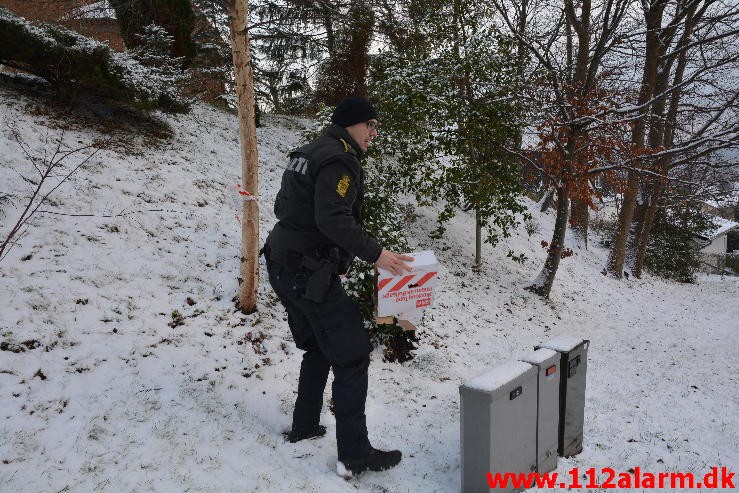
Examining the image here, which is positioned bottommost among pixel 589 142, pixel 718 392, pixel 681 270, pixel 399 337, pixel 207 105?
pixel 681 270

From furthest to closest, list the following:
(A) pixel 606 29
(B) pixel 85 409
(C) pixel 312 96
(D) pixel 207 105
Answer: (C) pixel 312 96 < (D) pixel 207 105 < (A) pixel 606 29 < (B) pixel 85 409

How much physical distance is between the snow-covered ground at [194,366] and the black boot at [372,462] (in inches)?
2.9

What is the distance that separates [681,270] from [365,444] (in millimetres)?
20006

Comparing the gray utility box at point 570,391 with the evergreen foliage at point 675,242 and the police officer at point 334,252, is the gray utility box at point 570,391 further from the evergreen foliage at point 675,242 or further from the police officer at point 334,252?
the evergreen foliage at point 675,242

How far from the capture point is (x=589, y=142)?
377 inches

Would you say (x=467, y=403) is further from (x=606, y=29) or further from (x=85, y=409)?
(x=606, y=29)

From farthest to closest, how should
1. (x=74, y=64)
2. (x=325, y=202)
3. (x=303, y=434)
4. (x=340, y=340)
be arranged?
(x=74, y=64), (x=303, y=434), (x=340, y=340), (x=325, y=202)

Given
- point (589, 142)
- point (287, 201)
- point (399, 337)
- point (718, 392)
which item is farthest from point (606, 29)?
point (287, 201)

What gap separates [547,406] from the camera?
338cm

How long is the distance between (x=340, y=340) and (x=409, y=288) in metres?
0.68

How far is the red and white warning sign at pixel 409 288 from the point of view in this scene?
3.18m

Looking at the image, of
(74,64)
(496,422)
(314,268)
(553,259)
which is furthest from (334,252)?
(553,259)

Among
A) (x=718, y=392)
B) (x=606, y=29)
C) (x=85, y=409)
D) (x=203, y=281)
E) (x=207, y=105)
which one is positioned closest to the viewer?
(x=85, y=409)

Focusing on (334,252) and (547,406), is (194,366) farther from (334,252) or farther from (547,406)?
(547,406)
